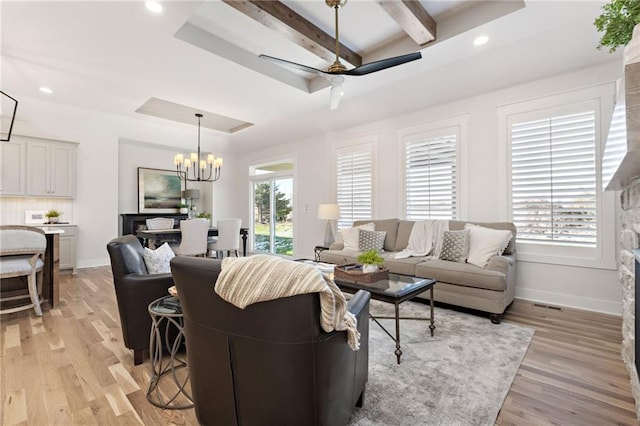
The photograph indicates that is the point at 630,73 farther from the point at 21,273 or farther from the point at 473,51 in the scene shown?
the point at 21,273

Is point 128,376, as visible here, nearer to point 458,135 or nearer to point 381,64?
point 381,64

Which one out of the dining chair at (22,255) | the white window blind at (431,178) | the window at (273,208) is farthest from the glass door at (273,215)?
the dining chair at (22,255)

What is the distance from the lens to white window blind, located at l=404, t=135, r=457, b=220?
4.41 m

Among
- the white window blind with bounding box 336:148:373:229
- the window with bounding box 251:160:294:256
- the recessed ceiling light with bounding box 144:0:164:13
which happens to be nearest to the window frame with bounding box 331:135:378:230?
the white window blind with bounding box 336:148:373:229

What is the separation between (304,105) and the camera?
5082 millimetres

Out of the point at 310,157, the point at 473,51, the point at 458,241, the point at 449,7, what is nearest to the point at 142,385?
the point at 458,241

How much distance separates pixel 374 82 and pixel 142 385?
13.9ft

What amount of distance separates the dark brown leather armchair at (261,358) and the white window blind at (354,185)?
4178 mm

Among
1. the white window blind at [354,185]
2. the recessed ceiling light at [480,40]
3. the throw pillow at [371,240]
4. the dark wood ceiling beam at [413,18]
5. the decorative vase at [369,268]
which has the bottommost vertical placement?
the decorative vase at [369,268]

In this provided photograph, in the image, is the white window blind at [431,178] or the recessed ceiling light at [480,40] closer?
the recessed ceiling light at [480,40]

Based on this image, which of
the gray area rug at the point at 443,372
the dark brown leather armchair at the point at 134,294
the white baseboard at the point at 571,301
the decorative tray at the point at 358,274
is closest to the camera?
the gray area rug at the point at 443,372

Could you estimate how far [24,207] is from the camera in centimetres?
528

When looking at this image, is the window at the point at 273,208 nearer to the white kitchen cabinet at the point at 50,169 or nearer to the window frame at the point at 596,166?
the white kitchen cabinet at the point at 50,169

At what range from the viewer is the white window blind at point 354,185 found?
5379mm
